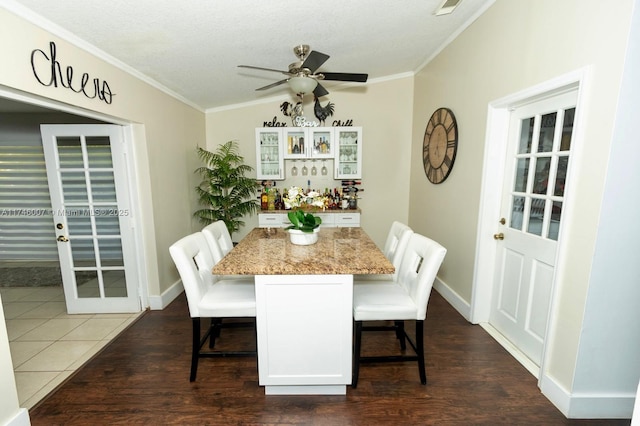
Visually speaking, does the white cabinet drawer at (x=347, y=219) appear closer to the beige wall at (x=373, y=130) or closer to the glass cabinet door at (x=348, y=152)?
the beige wall at (x=373, y=130)

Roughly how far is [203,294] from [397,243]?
1568mm

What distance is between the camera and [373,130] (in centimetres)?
449

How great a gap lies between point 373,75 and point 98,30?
126 inches

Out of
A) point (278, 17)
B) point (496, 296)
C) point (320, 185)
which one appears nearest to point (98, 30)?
point (278, 17)

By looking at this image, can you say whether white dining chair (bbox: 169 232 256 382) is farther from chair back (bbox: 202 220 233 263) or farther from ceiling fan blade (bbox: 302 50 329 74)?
ceiling fan blade (bbox: 302 50 329 74)

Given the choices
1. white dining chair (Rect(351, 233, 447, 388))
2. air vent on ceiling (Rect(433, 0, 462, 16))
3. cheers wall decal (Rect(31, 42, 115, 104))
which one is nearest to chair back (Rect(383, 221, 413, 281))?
white dining chair (Rect(351, 233, 447, 388))

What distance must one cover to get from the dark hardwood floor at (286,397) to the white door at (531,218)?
0.30 meters

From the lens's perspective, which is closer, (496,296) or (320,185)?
(496,296)

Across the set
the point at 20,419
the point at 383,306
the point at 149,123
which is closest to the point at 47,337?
the point at 20,419

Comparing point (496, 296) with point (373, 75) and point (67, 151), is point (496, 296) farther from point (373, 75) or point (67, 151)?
point (67, 151)

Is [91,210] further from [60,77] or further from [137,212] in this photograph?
[60,77]

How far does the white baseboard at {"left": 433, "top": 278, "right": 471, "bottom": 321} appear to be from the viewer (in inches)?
113

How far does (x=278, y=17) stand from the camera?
2137mm

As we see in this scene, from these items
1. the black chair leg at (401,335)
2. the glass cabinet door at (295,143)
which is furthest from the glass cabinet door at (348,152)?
the black chair leg at (401,335)
